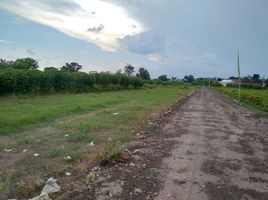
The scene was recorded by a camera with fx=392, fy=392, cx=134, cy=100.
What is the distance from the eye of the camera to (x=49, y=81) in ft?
111

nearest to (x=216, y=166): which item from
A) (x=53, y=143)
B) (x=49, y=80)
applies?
(x=53, y=143)

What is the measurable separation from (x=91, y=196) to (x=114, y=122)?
9.63 metres

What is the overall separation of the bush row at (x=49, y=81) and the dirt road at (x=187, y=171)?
17255 mm

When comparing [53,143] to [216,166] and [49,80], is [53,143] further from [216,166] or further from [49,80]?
[49,80]

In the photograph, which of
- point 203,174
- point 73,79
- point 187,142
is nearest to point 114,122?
point 187,142

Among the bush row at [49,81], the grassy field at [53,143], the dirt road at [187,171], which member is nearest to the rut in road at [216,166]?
the dirt road at [187,171]

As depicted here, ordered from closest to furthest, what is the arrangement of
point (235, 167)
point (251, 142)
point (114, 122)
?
point (235, 167)
point (251, 142)
point (114, 122)

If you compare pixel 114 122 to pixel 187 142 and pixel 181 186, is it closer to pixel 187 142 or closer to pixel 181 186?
pixel 187 142

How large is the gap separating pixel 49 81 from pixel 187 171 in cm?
2726

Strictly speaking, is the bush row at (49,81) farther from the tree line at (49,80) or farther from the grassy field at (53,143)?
the grassy field at (53,143)

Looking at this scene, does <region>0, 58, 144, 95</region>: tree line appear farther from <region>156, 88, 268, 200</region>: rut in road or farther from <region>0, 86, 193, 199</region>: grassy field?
<region>156, 88, 268, 200</region>: rut in road

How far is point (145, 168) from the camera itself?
8.18m

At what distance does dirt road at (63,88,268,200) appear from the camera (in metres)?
6.61

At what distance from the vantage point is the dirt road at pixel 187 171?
21.7ft
